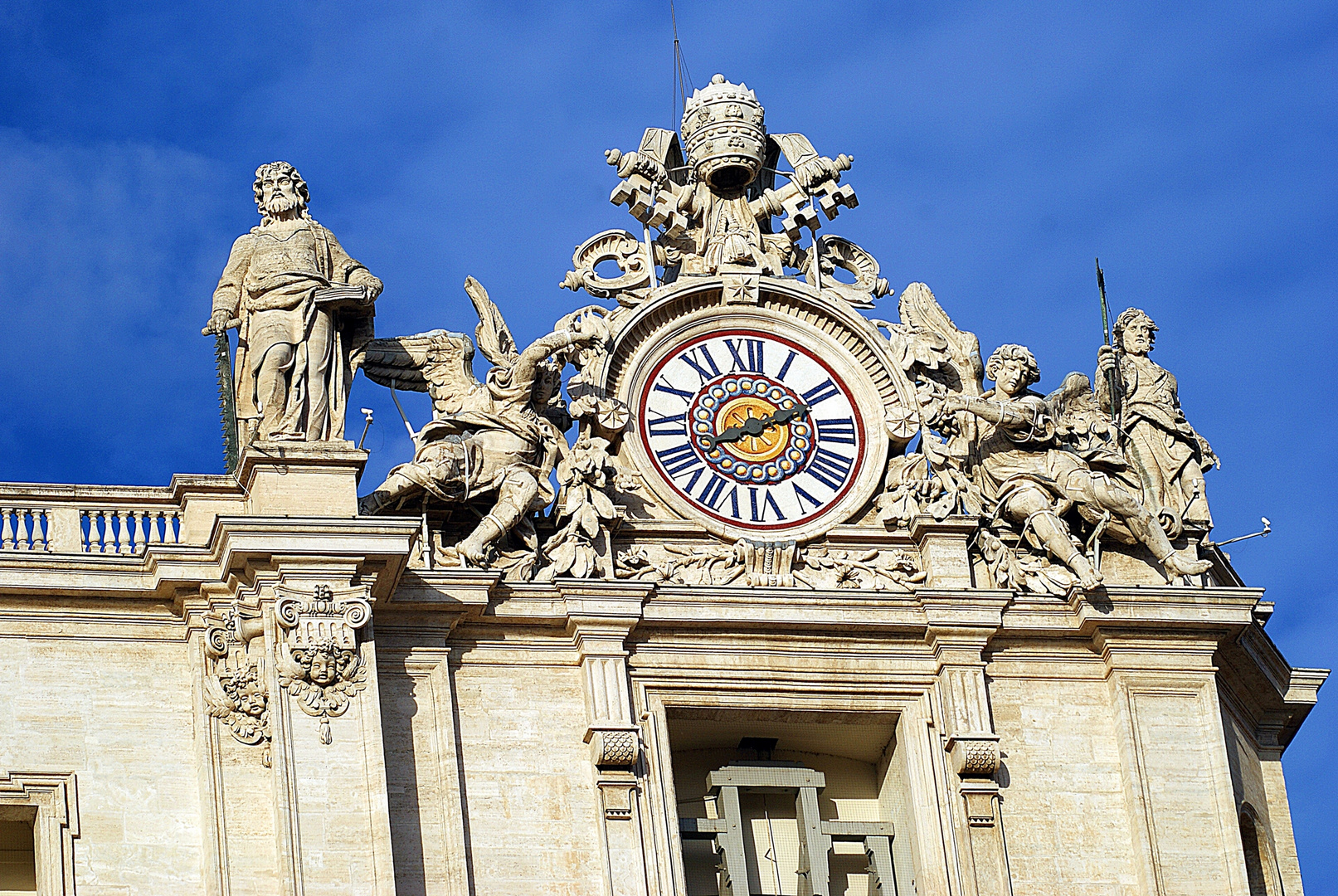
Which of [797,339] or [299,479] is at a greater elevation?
[797,339]

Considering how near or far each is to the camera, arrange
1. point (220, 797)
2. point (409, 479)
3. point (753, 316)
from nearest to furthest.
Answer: point (220, 797)
point (409, 479)
point (753, 316)

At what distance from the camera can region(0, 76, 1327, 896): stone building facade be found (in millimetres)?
24984

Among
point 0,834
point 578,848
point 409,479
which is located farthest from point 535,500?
point 0,834

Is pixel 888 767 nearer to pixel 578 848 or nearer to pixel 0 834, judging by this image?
pixel 578 848

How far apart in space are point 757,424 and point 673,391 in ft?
2.10

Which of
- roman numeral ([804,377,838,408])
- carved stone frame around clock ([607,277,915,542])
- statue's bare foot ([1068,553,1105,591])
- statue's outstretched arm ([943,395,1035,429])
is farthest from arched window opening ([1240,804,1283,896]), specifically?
roman numeral ([804,377,838,408])

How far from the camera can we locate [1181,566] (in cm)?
2739

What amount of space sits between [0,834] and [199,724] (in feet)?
4.83

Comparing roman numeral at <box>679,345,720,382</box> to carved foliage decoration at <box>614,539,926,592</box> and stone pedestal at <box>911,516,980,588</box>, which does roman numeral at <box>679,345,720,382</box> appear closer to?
carved foliage decoration at <box>614,539,926,592</box>

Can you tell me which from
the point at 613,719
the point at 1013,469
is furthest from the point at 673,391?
the point at 613,719

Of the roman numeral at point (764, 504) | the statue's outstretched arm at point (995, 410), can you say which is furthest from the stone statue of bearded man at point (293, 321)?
the statue's outstretched arm at point (995, 410)

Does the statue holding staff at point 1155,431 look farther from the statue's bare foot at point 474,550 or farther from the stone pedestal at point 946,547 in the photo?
the statue's bare foot at point 474,550

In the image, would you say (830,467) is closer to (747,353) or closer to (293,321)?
(747,353)

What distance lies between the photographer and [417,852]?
25062mm
